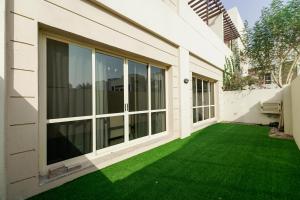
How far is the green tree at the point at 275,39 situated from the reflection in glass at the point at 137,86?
9.36m

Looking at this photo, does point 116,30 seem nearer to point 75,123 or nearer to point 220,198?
point 75,123

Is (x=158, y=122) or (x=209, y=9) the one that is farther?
(x=209, y=9)

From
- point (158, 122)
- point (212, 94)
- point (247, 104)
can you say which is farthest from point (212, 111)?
point (158, 122)

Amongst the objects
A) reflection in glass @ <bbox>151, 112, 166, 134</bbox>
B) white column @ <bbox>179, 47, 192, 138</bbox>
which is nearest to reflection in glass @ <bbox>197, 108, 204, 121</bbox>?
white column @ <bbox>179, 47, 192, 138</bbox>

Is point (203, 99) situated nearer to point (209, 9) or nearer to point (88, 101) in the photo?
point (209, 9)

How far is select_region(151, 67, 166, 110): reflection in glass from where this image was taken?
5.07 m

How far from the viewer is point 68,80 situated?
298 cm

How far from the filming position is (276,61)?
438 inches

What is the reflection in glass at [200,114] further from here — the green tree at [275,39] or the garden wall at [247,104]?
the green tree at [275,39]

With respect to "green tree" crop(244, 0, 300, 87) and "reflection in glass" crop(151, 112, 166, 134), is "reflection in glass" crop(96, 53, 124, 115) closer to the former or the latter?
"reflection in glass" crop(151, 112, 166, 134)

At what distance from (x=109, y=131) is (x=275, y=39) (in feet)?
37.3

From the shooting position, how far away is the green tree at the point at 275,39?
32.1 feet

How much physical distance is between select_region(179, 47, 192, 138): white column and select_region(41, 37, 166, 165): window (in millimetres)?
1619

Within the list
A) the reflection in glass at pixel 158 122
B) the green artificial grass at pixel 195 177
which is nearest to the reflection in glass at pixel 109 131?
the green artificial grass at pixel 195 177
